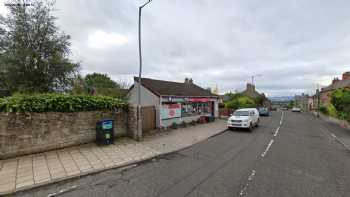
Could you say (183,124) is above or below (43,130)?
below

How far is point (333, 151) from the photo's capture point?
731 centimetres

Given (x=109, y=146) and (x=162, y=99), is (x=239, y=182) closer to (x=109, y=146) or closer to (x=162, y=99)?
(x=109, y=146)

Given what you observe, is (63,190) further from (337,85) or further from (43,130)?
(337,85)

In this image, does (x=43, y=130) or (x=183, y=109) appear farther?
(x=183, y=109)

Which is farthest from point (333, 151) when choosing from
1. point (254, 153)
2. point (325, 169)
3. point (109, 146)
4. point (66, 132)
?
point (66, 132)

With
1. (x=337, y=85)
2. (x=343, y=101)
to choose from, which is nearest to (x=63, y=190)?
(x=343, y=101)

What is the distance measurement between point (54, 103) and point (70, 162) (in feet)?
9.17

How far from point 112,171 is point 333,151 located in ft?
31.8

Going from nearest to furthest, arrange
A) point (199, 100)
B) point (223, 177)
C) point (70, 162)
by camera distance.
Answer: point (223, 177) → point (70, 162) → point (199, 100)

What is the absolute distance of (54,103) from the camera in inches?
263

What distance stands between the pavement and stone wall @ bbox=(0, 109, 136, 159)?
34cm

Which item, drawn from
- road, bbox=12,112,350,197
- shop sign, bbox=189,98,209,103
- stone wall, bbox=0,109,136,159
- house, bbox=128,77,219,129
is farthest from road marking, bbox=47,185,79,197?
shop sign, bbox=189,98,209,103

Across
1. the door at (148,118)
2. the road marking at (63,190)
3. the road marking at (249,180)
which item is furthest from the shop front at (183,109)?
the road marking at (63,190)

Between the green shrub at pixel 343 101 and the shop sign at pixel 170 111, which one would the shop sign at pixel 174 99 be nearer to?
the shop sign at pixel 170 111
